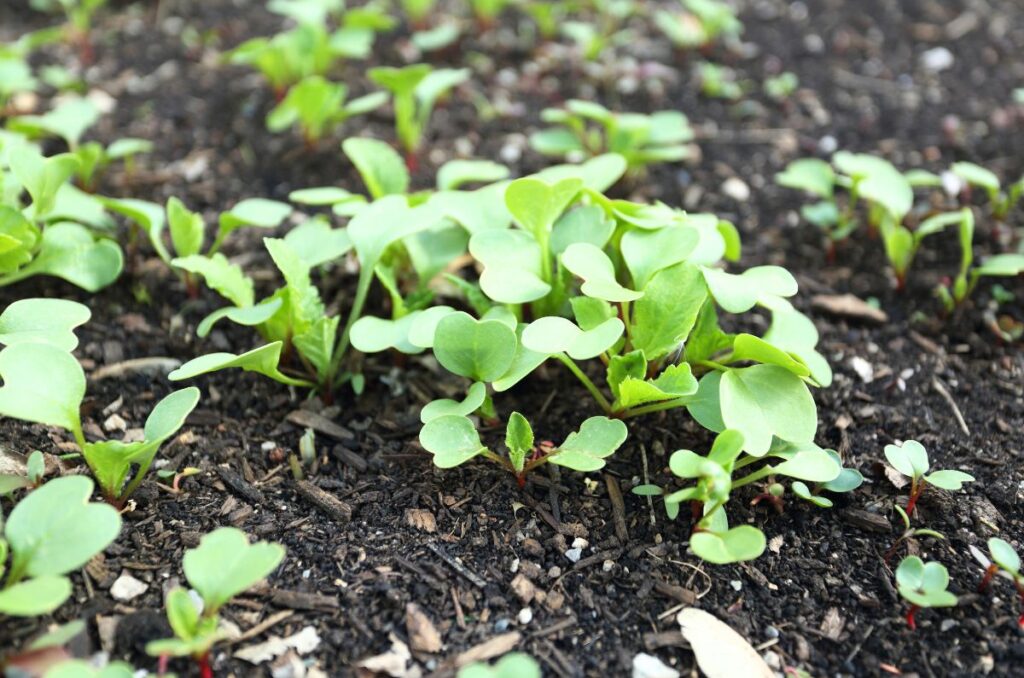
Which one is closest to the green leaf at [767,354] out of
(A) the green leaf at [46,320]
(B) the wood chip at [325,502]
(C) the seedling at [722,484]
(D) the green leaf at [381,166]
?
(C) the seedling at [722,484]

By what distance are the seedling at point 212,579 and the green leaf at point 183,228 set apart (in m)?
0.77

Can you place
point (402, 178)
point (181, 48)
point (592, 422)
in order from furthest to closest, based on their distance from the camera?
point (181, 48) → point (402, 178) → point (592, 422)

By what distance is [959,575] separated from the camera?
132 centimetres

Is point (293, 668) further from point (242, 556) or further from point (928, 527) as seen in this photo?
point (928, 527)

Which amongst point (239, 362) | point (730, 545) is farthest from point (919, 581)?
point (239, 362)

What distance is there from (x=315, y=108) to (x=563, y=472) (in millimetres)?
1198

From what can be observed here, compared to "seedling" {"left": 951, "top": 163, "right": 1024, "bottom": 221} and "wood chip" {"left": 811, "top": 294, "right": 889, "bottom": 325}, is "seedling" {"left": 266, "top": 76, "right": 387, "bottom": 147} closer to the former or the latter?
"wood chip" {"left": 811, "top": 294, "right": 889, "bottom": 325}

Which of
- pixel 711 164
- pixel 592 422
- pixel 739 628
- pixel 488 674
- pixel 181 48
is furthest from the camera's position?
pixel 181 48

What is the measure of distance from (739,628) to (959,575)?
359mm

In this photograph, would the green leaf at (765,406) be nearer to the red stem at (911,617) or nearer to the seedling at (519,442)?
the seedling at (519,442)

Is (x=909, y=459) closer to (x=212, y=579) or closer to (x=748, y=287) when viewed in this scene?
(x=748, y=287)

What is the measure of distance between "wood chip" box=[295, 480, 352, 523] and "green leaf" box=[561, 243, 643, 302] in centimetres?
52

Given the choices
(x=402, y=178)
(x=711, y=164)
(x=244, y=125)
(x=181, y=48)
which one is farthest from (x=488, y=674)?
(x=181, y=48)

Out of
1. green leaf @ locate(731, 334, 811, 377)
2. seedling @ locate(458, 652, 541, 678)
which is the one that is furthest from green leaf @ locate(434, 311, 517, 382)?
seedling @ locate(458, 652, 541, 678)
